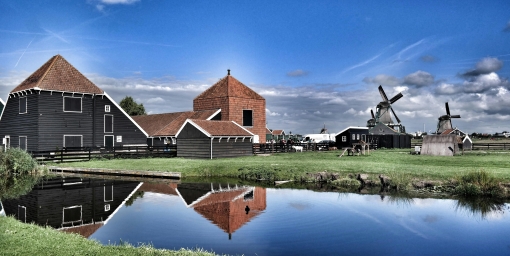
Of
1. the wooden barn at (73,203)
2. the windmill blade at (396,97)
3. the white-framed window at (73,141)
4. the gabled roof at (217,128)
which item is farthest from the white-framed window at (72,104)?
the windmill blade at (396,97)

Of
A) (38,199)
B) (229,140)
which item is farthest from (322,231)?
(229,140)

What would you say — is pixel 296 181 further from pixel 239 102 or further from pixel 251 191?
pixel 239 102

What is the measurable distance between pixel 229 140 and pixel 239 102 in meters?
9.30

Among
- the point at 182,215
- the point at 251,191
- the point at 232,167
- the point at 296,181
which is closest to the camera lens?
the point at 182,215

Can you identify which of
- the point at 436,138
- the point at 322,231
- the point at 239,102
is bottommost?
the point at 322,231

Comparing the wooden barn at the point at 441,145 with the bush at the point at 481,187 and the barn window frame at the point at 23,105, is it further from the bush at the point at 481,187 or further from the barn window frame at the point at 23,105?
the barn window frame at the point at 23,105

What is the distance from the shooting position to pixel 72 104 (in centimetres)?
3588

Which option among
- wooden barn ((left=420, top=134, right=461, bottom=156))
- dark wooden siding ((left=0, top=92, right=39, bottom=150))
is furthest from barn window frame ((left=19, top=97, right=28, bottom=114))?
wooden barn ((left=420, top=134, right=461, bottom=156))

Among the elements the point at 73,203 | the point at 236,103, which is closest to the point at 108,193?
the point at 73,203

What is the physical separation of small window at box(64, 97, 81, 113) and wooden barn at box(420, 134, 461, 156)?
97.5 feet

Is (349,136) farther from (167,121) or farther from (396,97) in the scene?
(396,97)

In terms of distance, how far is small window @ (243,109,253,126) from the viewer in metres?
44.2

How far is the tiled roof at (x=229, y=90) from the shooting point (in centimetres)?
4331

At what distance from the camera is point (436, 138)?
37375 millimetres
